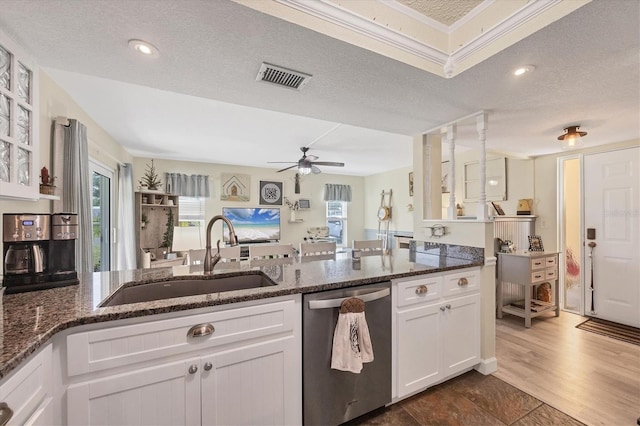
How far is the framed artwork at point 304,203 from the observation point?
621cm

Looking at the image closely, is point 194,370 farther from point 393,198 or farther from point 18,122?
point 393,198

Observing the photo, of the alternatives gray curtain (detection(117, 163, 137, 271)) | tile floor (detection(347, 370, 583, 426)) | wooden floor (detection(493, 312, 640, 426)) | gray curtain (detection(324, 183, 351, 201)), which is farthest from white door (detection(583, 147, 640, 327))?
gray curtain (detection(117, 163, 137, 271))

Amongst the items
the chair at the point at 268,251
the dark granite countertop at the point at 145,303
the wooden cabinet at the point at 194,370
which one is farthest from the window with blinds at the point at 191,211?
the wooden cabinet at the point at 194,370

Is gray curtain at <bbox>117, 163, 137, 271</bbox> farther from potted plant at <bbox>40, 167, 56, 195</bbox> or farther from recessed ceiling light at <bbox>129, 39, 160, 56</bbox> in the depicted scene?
recessed ceiling light at <bbox>129, 39, 160, 56</bbox>

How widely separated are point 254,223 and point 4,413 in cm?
501

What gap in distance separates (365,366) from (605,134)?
3.49 m

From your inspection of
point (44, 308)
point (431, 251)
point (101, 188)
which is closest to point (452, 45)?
point (431, 251)

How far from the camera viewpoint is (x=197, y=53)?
4.75ft

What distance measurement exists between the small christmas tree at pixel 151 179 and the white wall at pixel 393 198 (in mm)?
4606

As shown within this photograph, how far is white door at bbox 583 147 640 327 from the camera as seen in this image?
9.82 feet

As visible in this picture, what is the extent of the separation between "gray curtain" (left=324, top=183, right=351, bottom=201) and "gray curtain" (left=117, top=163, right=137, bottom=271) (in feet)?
12.6

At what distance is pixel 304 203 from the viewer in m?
6.26

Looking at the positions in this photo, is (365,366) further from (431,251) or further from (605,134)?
(605,134)

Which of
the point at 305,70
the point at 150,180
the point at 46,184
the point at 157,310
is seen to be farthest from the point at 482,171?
the point at 150,180
